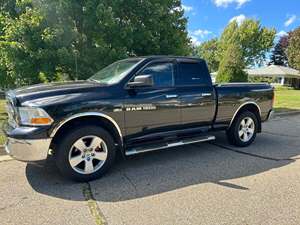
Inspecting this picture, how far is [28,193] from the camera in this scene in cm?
405

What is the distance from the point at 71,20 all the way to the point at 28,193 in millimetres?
7528

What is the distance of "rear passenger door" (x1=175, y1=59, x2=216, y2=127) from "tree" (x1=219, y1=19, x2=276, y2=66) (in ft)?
154

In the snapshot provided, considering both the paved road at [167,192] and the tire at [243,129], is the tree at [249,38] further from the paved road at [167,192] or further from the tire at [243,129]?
the paved road at [167,192]

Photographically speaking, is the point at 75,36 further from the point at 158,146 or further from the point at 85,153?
the point at 85,153

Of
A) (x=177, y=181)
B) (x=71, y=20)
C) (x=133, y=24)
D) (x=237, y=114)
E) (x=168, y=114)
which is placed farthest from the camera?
(x=133, y=24)

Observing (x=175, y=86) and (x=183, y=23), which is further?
(x=183, y=23)

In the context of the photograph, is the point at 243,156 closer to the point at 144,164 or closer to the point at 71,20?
the point at 144,164

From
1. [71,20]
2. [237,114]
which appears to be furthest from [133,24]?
[237,114]

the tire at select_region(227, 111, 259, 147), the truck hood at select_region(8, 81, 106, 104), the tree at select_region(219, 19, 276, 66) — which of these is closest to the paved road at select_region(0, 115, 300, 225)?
the tire at select_region(227, 111, 259, 147)

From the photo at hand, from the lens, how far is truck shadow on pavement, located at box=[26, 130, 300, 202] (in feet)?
13.7

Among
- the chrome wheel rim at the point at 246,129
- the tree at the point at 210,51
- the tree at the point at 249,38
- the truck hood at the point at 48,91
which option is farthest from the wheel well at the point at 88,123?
the tree at the point at 210,51

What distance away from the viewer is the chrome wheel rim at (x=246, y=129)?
6.43m

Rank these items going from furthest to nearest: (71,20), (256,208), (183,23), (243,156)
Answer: (183,23) → (71,20) → (243,156) → (256,208)

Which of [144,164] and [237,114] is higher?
[237,114]
